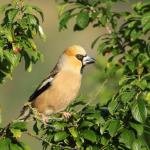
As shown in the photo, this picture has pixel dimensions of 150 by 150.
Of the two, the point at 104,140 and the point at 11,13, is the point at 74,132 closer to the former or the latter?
the point at 104,140

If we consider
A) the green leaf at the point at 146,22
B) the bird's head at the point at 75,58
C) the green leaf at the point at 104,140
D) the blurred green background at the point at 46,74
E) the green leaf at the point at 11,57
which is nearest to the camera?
the green leaf at the point at 104,140

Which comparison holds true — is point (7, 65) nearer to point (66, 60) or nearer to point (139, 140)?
point (139, 140)

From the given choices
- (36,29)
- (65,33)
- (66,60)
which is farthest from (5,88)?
(36,29)

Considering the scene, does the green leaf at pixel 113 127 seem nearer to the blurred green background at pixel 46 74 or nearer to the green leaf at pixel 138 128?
the green leaf at pixel 138 128

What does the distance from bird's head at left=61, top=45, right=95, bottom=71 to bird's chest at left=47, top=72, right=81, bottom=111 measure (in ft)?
0.55

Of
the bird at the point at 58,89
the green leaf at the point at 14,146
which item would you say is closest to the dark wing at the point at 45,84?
the bird at the point at 58,89

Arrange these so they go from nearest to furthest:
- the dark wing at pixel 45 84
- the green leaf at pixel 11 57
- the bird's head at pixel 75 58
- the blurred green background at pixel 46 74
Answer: the green leaf at pixel 11 57 → the dark wing at pixel 45 84 → the bird's head at pixel 75 58 → the blurred green background at pixel 46 74

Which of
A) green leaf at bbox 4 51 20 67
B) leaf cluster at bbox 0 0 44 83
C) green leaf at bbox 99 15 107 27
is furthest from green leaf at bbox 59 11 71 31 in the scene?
green leaf at bbox 4 51 20 67

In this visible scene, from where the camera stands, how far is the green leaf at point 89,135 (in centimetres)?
479

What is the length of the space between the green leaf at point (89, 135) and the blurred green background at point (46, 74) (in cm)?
200

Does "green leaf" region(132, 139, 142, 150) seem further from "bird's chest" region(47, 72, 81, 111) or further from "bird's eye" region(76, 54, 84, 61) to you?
"bird's eye" region(76, 54, 84, 61)

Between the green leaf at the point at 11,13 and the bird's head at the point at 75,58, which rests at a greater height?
the green leaf at the point at 11,13

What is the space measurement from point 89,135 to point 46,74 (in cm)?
1270

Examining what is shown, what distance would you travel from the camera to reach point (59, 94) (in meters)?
6.95
